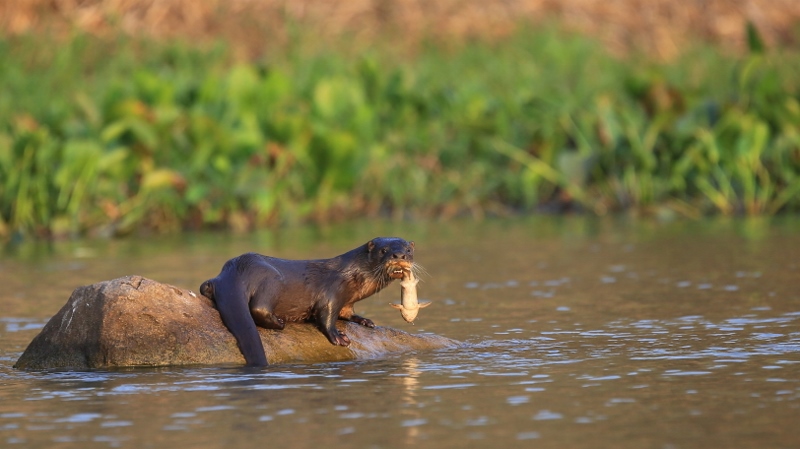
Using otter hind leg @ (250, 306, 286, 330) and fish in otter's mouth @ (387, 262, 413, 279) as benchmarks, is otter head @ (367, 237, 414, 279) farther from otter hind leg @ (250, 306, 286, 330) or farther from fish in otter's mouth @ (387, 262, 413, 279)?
otter hind leg @ (250, 306, 286, 330)

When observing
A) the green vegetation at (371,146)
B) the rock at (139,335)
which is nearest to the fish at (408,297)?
the rock at (139,335)

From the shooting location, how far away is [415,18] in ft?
75.4

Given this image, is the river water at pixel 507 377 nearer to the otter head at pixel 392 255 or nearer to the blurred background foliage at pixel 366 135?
the otter head at pixel 392 255

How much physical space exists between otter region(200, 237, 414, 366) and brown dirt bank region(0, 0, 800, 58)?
45.8 ft

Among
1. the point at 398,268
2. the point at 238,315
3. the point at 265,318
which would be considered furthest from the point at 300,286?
the point at 398,268

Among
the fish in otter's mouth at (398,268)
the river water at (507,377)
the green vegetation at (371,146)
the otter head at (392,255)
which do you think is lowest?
the river water at (507,377)

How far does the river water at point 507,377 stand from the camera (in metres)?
5.36

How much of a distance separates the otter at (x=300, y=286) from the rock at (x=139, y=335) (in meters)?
0.09

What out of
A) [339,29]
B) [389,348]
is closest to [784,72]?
[339,29]

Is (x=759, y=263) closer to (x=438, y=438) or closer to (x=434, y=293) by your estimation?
(x=434, y=293)

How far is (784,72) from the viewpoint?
1895 centimetres

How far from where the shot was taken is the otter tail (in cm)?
702

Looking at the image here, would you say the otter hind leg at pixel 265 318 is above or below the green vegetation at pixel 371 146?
below

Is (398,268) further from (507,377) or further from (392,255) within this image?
(507,377)
